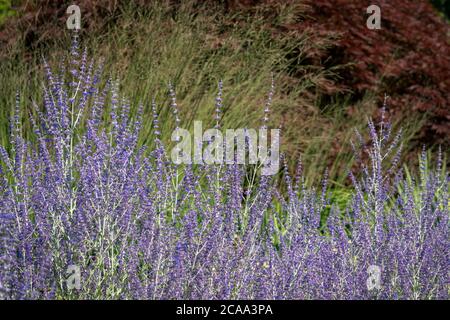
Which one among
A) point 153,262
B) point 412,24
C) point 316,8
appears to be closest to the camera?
point 153,262

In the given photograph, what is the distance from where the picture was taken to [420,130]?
784 centimetres

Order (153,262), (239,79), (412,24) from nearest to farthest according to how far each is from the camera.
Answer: (153,262) → (239,79) → (412,24)

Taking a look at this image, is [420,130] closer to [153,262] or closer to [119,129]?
[119,129]

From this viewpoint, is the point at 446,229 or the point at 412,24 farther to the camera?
the point at 412,24

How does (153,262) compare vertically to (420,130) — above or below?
below

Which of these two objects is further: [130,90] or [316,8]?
[316,8]

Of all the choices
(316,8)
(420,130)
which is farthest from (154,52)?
(420,130)

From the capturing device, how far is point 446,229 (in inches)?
171

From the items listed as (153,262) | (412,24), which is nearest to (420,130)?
(412,24)

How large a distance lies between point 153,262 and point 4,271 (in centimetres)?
64
